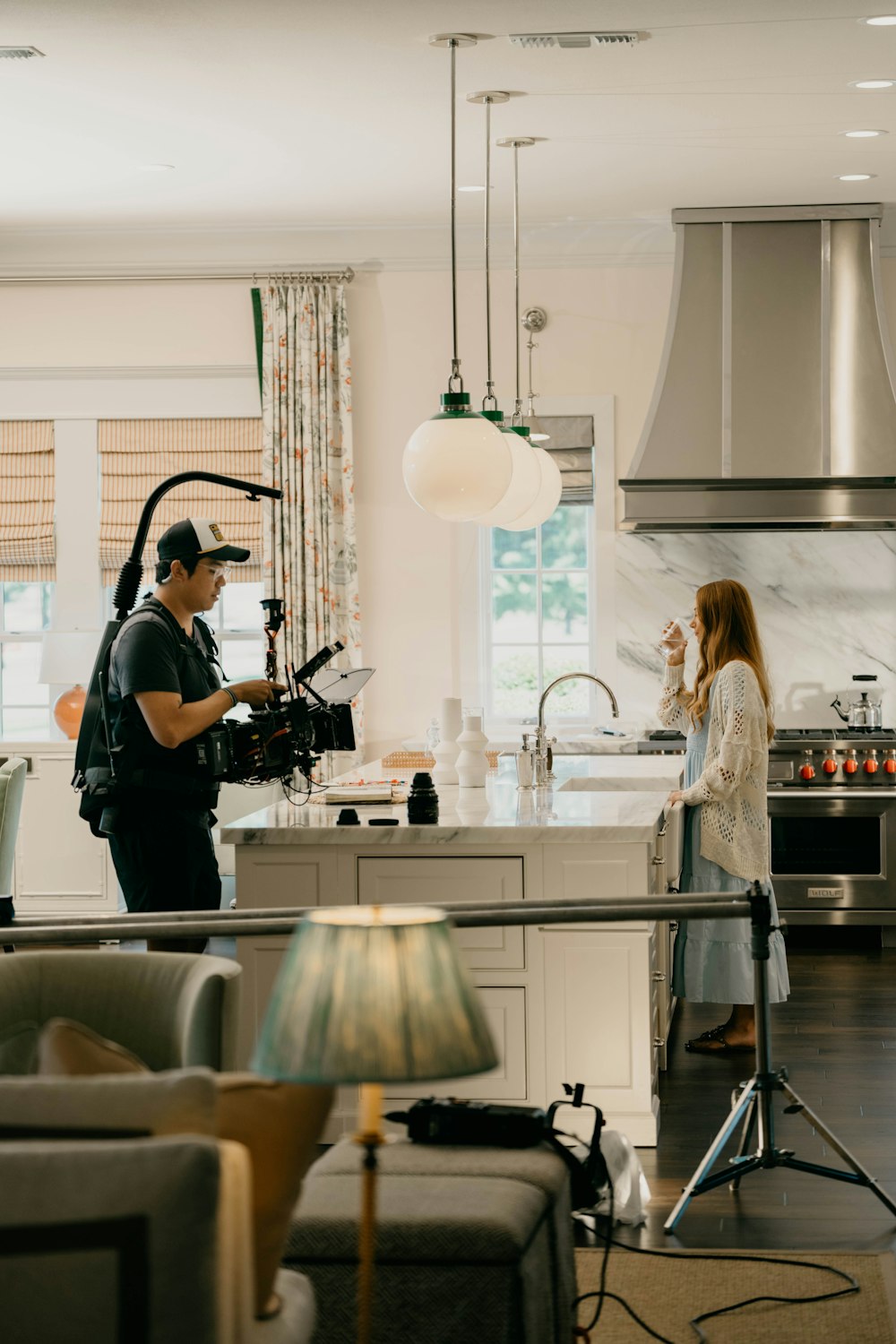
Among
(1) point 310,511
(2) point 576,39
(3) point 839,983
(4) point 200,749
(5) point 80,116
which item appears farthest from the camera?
(1) point 310,511

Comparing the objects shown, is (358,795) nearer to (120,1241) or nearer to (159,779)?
(159,779)

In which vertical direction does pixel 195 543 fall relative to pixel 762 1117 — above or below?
above

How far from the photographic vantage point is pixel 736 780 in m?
4.32

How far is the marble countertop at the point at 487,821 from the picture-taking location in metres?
3.72

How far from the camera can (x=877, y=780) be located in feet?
20.8

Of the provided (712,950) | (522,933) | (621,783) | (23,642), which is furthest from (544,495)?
(23,642)

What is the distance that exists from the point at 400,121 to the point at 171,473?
2.41 m

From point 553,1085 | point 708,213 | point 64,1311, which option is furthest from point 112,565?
point 64,1311

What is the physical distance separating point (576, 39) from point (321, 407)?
9.23 ft

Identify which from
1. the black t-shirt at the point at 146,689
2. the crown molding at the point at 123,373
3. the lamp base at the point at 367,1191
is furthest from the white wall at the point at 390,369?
the lamp base at the point at 367,1191

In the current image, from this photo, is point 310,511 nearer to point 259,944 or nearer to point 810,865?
point 810,865

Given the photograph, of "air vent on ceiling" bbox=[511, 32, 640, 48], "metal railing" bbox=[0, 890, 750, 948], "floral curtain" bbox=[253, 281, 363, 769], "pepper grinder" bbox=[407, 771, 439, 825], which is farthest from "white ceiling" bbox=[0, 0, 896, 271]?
"metal railing" bbox=[0, 890, 750, 948]

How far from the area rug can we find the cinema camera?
140 cm

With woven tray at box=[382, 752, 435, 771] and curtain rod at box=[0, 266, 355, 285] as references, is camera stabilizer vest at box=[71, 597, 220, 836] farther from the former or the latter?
curtain rod at box=[0, 266, 355, 285]
